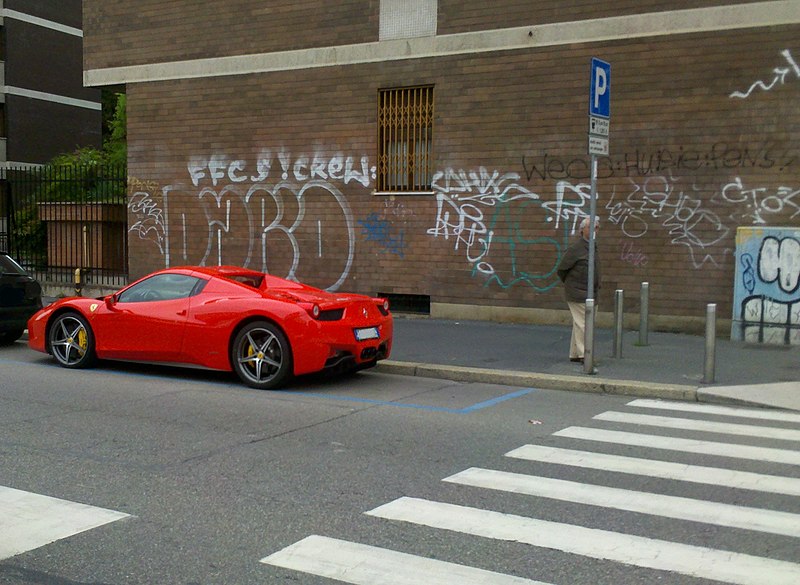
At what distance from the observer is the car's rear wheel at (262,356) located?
347 inches

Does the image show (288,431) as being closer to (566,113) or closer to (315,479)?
(315,479)

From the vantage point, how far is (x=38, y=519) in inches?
188

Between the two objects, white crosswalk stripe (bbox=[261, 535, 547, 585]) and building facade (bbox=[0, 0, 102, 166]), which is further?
building facade (bbox=[0, 0, 102, 166])

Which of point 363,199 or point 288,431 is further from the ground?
point 363,199

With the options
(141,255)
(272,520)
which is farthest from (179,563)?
(141,255)

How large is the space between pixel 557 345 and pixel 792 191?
4.04 m

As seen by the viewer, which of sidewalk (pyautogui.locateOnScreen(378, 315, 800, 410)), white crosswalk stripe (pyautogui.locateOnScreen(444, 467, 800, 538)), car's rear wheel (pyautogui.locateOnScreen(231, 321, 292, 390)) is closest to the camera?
white crosswalk stripe (pyautogui.locateOnScreen(444, 467, 800, 538))

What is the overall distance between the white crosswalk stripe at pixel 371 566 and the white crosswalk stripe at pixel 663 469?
2.17 m

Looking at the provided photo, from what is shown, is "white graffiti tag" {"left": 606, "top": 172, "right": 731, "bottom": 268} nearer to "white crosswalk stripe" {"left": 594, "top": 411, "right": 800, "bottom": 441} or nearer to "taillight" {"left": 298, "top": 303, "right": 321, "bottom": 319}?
"white crosswalk stripe" {"left": 594, "top": 411, "right": 800, "bottom": 441}

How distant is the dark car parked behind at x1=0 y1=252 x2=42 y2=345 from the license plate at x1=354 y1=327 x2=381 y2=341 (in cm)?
592

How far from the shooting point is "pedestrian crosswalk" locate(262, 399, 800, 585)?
4105 millimetres

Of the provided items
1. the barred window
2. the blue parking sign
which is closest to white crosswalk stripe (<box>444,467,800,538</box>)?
the blue parking sign

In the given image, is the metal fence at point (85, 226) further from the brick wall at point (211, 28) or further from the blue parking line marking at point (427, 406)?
the blue parking line marking at point (427, 406)

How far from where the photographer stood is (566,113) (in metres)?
13.4
